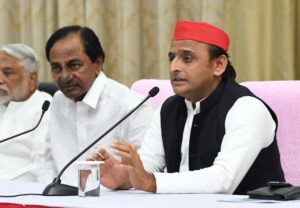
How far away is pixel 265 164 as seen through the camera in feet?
9.55

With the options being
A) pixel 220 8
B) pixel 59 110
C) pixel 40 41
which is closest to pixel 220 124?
pixel 59 110

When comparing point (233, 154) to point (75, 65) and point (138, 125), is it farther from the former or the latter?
point (75, 65)

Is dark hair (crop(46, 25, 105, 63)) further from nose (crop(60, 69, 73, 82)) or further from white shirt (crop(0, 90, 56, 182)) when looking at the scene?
white shirt (crop(0, 90, 56, 182))

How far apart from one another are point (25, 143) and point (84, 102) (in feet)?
2.13

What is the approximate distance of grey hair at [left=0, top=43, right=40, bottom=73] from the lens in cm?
424

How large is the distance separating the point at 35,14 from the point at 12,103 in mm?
943

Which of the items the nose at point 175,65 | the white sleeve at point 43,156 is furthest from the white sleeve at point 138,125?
the nose at point 175,65

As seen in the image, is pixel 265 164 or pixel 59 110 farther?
pixel 59 110

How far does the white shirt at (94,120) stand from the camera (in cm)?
354

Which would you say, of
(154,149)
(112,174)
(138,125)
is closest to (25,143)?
(138,125)

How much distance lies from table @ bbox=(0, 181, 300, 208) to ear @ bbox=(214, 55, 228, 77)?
2.58ft

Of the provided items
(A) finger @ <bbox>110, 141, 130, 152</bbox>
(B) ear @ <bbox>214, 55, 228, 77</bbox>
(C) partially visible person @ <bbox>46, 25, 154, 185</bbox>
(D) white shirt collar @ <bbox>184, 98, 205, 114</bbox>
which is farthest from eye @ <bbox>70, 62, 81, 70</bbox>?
(A) finger @ <bbox>110, 141, 130, 152</bbox>

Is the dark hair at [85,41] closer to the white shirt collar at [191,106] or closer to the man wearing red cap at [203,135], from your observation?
the man wearing red cap at [203,135]

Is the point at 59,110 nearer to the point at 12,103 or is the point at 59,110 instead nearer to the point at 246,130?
the point at 12,103
